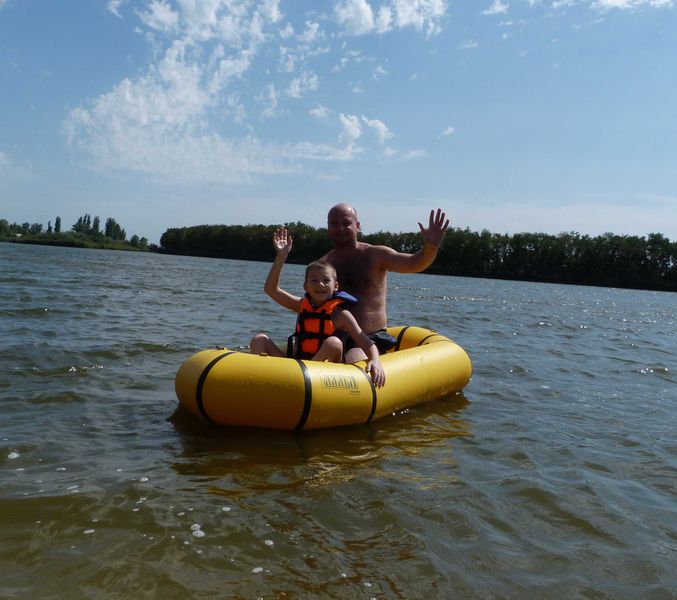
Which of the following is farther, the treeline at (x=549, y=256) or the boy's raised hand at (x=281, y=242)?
the treeline at (x=549, y=256)

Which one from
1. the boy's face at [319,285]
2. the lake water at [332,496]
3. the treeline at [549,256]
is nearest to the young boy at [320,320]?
the boy's face at [319,285]

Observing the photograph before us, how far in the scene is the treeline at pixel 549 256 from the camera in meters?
71.8

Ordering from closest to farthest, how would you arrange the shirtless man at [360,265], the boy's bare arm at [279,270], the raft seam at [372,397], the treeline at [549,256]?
the raft seam at [372,397]
the boy's bare arm at [279,270]
the shirtless man at [360,265]
the treeline at [549,256]

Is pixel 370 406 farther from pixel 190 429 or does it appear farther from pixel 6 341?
pixel 6 341

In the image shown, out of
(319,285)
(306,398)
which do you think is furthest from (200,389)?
(319,285)

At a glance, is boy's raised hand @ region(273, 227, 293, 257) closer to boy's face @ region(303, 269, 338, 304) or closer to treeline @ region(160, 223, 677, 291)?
boy's face @ region(303, 269, 338, 304)

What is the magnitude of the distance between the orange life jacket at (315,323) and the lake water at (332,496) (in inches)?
31.0

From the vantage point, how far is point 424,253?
16.5 ft

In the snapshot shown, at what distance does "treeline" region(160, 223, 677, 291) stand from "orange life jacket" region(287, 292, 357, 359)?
6552cm

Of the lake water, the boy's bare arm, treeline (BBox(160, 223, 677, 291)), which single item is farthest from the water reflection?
treeline (BBox(160, 223, 677, 291))

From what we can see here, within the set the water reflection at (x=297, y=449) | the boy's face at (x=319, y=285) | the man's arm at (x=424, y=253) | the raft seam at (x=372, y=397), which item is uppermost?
the man's arm at (x=424, y=253)

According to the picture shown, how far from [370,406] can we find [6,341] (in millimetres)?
4937

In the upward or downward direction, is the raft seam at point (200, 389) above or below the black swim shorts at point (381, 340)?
below

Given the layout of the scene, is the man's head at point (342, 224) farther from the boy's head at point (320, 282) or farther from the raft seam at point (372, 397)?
the raft seam at point (372, 397)
